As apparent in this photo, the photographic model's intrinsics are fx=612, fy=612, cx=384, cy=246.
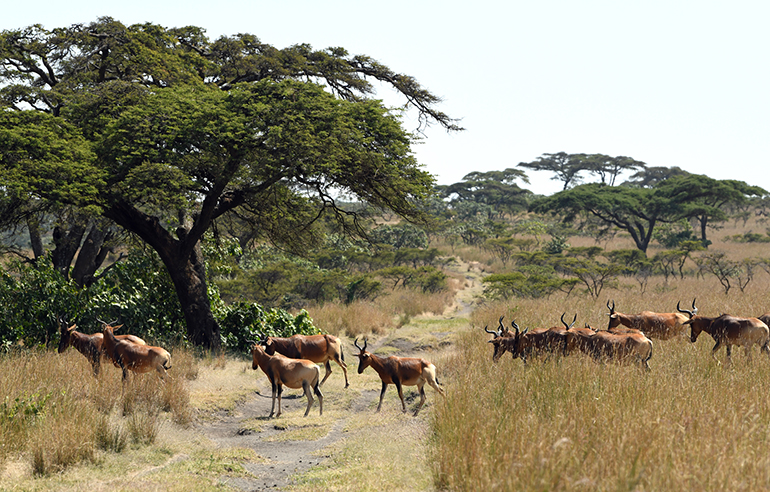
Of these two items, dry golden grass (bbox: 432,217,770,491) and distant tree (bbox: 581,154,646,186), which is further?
distant tree (bbox: 581,154,646,186)

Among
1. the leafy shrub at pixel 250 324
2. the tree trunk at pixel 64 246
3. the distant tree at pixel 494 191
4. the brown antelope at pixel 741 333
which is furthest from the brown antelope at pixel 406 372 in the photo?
the distant tree at pixel 494 191

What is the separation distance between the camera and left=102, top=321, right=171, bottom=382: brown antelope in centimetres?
946

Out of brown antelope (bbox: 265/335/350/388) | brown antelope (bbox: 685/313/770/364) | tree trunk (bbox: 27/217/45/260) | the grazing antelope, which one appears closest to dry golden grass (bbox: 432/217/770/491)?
brown antelope (bbox: 685/313/770/364)

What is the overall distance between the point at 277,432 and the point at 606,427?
5433mm

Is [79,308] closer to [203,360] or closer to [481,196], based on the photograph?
[203,360]

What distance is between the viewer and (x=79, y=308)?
1371 centimetres

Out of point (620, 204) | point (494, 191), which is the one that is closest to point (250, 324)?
point (620, 204)

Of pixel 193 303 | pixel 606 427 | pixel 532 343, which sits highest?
pixel 532 343

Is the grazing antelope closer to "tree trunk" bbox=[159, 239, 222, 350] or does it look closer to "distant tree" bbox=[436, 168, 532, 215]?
"tree trunk" bbox=[159, 239, 222, 350]

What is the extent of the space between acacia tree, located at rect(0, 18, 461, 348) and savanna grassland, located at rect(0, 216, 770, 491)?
338cm

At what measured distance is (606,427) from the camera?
532 cm

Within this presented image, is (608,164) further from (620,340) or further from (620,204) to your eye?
(620,340)

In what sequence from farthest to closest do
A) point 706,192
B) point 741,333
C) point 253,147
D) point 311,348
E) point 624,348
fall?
point 706,192
point 253,147
point 311,348
point 741,333
point 624,348

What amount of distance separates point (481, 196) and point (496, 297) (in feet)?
177
